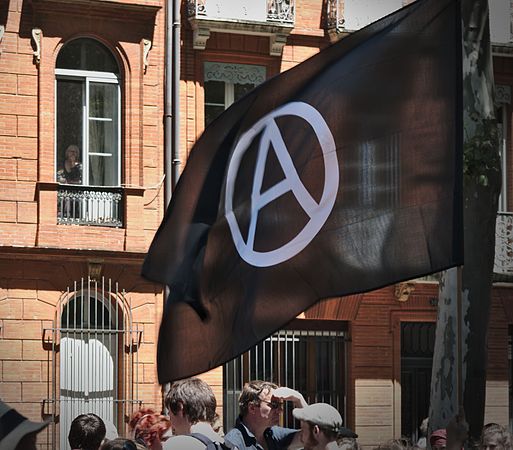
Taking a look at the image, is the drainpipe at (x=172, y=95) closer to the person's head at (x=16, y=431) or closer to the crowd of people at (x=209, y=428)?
the crowd of people at (x=209, y=428)

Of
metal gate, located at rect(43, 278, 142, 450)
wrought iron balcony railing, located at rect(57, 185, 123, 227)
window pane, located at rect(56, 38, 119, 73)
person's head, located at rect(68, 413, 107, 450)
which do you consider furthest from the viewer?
window pane, located at rect(56, 38, 119, 73)

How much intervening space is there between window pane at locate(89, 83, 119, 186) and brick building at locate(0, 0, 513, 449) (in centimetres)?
2

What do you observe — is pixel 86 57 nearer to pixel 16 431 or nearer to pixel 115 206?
pixel 115 206

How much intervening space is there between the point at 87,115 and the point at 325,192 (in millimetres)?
16412

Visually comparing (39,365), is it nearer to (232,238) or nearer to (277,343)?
(277,343)

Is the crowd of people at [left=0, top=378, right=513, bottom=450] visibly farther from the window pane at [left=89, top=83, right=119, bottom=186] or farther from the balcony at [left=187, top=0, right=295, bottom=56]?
the balcony at [left=187, top=0, right=295, bottom=56]

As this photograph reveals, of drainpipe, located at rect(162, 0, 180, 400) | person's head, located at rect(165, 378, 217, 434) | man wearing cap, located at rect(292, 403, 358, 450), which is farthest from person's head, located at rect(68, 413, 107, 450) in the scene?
drainpipe, located at rect(162, 0, 180, 400)

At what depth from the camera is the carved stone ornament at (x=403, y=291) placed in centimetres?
2659

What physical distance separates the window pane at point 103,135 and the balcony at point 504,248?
5.99m

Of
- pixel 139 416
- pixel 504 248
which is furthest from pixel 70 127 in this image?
pixel 139 416

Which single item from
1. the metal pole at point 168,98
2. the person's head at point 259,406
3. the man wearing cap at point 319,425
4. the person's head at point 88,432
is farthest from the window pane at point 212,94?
the man wearing cap at point 319,425

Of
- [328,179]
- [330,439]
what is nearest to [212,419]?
[330,439]

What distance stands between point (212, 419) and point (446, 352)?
9288 millimetres

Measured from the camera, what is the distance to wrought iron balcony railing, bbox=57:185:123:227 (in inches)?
968
